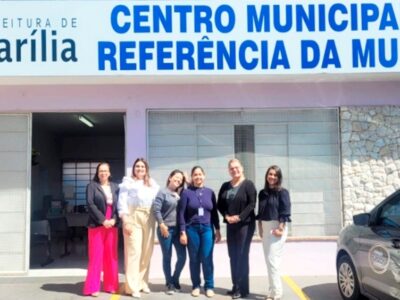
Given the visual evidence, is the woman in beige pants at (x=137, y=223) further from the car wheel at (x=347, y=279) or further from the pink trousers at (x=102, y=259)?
the car wheel at (x=347, y=279)

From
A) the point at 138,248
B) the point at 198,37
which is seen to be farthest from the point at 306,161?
the point at 138,248

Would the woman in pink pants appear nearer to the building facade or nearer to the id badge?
the id badge

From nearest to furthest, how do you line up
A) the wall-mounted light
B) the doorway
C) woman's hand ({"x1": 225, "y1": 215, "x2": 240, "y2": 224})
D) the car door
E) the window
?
the car door < woman's hand ({"x1": 225, "y1": 215, "x2": 240, "y2": 224}) < the doorway < the wall-mounted light < the window

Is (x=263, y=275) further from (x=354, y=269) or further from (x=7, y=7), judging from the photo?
(x=7, y=7)

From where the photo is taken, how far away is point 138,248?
271 inches

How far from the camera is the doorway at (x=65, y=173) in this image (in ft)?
34.2

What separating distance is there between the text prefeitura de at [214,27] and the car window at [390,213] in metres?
2.97

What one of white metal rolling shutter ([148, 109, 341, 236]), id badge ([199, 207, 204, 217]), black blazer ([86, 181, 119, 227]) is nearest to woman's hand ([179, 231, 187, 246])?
id badge ([199, 207, 204, 217])

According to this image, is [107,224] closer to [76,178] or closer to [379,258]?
[379,258]

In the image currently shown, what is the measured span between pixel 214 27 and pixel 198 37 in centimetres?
30

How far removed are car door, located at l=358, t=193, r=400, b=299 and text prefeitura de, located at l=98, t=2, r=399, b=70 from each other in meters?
3.03

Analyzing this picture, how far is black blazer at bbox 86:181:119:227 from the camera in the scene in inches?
270

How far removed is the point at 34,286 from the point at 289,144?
4.69 m

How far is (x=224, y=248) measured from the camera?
844cm
